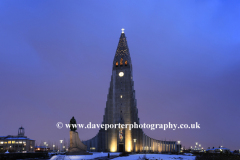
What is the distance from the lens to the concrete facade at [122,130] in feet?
252

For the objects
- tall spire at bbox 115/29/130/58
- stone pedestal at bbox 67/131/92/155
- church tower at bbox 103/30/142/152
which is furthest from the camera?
tall spire at bbox 115/29/130/58

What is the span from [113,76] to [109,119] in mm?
14496

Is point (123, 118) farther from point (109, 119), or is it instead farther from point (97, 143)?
point (97, 143)

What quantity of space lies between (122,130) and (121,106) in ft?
25.4

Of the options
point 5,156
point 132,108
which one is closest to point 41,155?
point 5,156

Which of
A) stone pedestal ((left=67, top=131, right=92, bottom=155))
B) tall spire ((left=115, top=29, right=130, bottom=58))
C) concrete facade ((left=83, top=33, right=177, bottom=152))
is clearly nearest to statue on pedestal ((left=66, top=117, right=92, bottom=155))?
stone pedestal ((left=67, top=131, right=92, bottom=155))

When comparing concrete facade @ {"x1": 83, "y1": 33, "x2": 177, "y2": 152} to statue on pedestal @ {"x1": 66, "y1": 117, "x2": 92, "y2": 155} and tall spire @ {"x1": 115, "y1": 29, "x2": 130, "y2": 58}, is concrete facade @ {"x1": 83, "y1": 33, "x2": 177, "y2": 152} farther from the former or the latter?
statue on pedestal @ {"x1": 66, "y1": 117, "x2": 92, "y2": 155}

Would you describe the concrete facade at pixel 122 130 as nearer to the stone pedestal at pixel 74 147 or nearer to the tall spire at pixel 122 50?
the tall spire at pixel 122 50

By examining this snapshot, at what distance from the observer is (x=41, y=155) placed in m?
62.7

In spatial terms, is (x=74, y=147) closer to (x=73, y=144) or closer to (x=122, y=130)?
(x=73, y=144)

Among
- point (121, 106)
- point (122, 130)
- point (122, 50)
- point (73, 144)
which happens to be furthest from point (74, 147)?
point (122, 50)

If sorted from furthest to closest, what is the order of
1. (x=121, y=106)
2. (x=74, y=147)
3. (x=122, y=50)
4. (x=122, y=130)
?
(x=122, y=50) → (x=121, y=106) → (x=122, y=130) → (x=74, y=147)

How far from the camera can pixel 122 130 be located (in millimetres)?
76375

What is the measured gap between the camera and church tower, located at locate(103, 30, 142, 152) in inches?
3017
